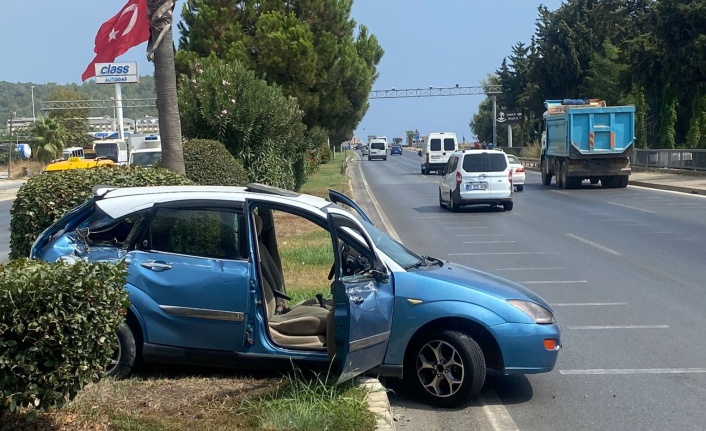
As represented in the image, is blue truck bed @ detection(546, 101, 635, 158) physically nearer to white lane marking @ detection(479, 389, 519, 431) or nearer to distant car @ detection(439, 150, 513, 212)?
distant car @ detection(439, 150, 513, 212)

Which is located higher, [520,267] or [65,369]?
[65,369]

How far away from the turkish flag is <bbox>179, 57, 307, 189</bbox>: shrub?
8706 millimetres

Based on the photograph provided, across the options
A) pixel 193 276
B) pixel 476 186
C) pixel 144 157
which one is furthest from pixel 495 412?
pixel 144 157

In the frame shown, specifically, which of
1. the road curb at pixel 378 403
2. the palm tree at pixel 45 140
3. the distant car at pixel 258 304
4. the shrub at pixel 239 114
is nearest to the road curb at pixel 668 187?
the shrub at pixel 239 114

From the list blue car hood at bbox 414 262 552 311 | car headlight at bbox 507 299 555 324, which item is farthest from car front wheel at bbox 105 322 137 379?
car headlight at bbox 507 299 555 324

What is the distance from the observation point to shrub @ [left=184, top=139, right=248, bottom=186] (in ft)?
59.0

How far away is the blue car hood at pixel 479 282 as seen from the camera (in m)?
6.93

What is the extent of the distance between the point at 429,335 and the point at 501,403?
0.86 metres

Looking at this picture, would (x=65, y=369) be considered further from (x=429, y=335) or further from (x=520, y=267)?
(x=520, y=267)

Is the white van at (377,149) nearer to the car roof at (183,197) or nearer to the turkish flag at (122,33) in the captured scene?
the turkish flag at (122,33)

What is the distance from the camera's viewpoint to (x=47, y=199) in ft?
30.5

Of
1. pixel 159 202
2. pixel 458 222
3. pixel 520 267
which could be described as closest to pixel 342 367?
pixel 159 202

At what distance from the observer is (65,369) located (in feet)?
15.6

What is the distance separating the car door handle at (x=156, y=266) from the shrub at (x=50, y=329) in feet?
6.19
